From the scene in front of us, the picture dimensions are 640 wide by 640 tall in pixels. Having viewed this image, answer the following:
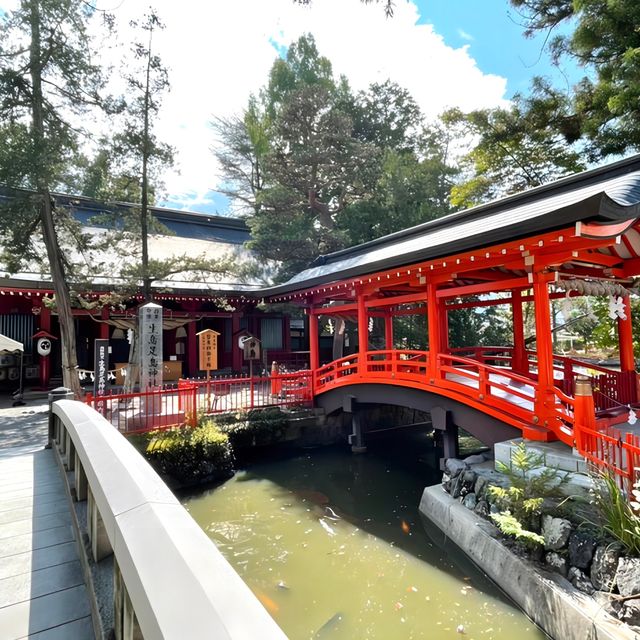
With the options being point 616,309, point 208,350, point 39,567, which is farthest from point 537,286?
point 208,350

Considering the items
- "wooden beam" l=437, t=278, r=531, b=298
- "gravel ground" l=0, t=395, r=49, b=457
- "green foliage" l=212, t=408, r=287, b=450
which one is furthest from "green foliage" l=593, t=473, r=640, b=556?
"gravel ground" l=0, t=395, r=49, b=457

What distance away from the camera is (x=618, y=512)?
3615 mm

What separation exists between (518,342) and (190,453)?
7.26m

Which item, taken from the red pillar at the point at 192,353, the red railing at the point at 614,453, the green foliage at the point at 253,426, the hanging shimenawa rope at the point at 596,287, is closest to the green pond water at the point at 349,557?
the green foliage at the point at 253,426

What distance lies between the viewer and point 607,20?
31.0 ft

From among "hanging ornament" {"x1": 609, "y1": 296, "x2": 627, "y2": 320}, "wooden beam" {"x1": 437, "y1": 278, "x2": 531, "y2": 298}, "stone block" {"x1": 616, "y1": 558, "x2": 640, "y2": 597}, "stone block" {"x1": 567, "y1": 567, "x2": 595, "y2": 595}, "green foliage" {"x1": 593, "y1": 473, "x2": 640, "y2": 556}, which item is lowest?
"stone block" {"x1": 567, "y1": 567, "x2": 595, "y2": 595}

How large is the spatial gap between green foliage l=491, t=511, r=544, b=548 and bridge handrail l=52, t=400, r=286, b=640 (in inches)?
152

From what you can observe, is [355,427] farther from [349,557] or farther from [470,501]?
[349,557]

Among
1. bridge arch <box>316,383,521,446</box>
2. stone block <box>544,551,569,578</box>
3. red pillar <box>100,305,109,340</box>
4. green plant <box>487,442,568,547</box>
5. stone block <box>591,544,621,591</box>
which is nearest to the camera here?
stone block <box>591,544,621,591</box>

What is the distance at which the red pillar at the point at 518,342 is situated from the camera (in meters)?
8.62

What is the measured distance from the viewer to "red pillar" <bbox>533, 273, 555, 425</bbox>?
5512 millimetres

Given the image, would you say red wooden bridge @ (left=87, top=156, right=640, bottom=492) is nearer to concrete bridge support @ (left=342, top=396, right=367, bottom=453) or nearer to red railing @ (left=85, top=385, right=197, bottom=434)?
concrete bridge support @ (left=342, top=396, right=367, bottom=453)

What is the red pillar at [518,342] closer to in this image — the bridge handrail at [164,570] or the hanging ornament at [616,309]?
the hanging ornament at [616,309]

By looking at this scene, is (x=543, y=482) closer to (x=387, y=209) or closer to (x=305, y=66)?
(x=387, y=209)
